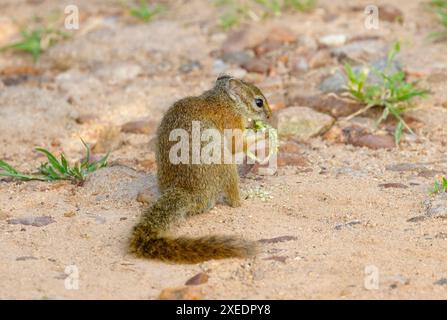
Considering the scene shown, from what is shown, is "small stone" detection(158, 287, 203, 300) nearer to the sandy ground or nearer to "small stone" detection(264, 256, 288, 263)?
the sandy ground

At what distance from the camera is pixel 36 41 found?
10094mm

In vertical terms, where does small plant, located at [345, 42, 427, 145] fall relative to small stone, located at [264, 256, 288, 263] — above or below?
above

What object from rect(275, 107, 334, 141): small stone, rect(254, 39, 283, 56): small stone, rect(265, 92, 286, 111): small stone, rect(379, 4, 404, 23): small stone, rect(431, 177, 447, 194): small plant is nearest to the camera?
rect(431, 177, 447, 194): small plant

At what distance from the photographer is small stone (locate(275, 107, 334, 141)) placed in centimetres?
786

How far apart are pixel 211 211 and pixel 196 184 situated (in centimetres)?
30

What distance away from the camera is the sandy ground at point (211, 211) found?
4.95 m

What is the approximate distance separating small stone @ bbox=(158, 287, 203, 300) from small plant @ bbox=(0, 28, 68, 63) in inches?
228

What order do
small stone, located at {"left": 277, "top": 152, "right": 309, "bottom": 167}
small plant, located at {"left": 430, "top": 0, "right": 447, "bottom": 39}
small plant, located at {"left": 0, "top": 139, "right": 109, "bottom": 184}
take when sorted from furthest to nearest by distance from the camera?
small plant, located at {"left": 430, "top": 0, "right": 447, "bottom": 39} → small stone, located at {"left": 277, "top": 152, "right": 309, "bottom": 167} → small plant, located at {"left": 0, "top": 139, "right": 109, "bottom": 184}

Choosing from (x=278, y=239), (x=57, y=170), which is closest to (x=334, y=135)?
(x=278, y=239)

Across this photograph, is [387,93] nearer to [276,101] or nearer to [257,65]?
[276,101]

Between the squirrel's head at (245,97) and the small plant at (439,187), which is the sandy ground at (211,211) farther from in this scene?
the squirrel's head at (245,97)

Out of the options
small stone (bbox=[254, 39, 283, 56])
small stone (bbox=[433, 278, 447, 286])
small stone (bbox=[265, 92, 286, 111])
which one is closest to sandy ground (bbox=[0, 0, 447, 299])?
small stone (bbox=[433, 278, 447, 286])

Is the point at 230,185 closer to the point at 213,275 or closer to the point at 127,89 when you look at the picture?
the point at 213,275

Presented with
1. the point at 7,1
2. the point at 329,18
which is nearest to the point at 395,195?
the point at 329,18
